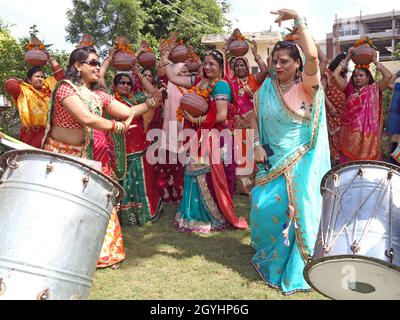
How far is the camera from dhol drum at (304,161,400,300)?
2373mm

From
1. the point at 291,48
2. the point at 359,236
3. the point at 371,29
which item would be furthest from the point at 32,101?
the point at 371,29

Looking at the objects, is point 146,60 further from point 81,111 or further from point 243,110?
point 81,111

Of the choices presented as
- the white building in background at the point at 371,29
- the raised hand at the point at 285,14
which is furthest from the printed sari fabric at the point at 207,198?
the white building in background at the point at 371,29

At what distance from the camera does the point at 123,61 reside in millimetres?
5508

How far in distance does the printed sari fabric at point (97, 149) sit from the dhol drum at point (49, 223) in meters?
1.06

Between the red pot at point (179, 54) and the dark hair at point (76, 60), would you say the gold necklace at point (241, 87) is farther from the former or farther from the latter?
the dark hair at point (76, 60)

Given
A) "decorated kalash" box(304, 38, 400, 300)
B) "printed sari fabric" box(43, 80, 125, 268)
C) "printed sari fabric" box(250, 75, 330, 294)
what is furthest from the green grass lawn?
"decorated kalash" box(304, 38, 400, 300)

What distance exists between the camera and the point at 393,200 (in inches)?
104

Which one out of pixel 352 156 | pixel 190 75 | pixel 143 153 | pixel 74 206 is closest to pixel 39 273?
pixel 74 206

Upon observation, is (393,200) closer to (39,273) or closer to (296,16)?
(296,16)

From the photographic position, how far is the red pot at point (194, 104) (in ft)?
16.2

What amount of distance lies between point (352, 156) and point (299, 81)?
2.36 m

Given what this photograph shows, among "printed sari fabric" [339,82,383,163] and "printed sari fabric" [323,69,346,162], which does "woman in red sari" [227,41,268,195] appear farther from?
"printed sari fabric" [339,82,383,163]
